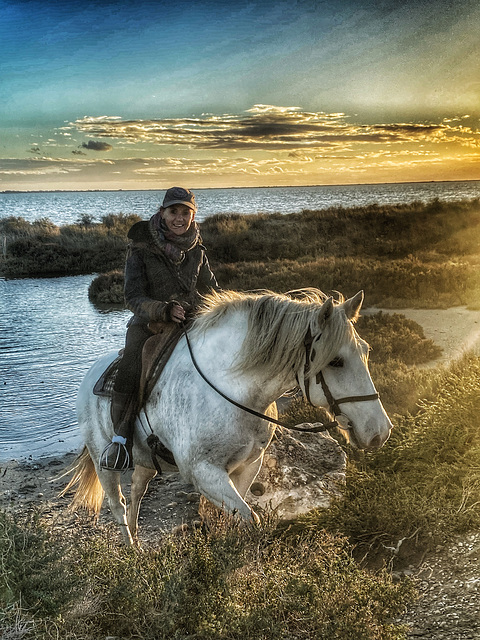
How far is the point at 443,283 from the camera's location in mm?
18391

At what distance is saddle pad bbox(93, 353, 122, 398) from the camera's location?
197 inches

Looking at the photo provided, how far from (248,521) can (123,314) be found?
1613 cm

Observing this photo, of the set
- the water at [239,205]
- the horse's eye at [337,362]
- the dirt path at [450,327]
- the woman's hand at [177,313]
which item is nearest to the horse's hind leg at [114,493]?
the woman's hand at [177,313]

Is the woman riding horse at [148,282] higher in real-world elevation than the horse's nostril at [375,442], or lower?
higher

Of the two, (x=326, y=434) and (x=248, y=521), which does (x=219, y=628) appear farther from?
(x=326, y=434)

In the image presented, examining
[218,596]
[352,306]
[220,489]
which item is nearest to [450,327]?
[352,306]

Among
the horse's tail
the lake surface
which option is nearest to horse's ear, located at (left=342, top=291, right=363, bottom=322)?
the horse's tail

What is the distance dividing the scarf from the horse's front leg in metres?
1.80

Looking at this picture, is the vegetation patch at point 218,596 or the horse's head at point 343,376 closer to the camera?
the vegetation patch at point 218,596

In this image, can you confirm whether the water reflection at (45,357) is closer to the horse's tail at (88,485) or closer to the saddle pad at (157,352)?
the horse's tail at (88,485)

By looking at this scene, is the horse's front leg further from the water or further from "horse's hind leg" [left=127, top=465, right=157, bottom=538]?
the water

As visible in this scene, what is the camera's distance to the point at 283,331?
3912 millimetres

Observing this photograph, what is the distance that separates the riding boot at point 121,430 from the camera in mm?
4691

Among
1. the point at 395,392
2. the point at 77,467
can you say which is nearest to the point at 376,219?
the point at 395,392
